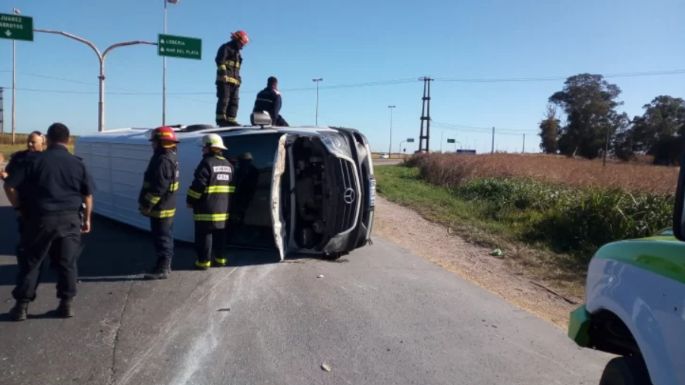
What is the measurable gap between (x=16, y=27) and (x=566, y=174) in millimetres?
20876

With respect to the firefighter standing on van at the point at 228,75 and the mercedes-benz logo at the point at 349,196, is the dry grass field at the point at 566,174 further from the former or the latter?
the firefighter standing on van at the point at 228,75

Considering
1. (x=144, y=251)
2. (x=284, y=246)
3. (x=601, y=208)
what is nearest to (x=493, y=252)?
(x=601, y=208)

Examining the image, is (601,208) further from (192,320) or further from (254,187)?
(192,320)

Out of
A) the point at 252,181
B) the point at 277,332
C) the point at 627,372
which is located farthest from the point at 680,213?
the point at 252,181

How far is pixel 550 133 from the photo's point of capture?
230 feet

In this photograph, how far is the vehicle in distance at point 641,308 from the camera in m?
2.10

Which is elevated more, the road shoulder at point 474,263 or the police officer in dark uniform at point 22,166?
the police officer in dark uniform at point 22,166

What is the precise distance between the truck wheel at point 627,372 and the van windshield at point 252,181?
5.09 metres

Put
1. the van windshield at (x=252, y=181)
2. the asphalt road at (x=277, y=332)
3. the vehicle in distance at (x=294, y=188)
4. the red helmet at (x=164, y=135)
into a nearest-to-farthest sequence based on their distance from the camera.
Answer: the asphalt road at (x=277, y=332) → the red helmet at (x=164, y=135) → the vehicle in distance at (x=294, y=188) → the van windshield at (x=252, y=181)

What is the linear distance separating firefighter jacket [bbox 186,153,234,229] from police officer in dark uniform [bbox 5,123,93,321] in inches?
66.8

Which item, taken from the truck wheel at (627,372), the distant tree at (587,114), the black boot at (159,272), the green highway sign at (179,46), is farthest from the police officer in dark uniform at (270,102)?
the distant tree at (587,114)

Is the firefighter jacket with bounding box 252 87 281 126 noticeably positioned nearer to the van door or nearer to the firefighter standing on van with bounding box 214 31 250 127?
the firefighter standing on van with bounding box 214 31 250 127

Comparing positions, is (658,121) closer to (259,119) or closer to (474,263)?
(474,263)

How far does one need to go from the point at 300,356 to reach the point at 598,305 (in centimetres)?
234
